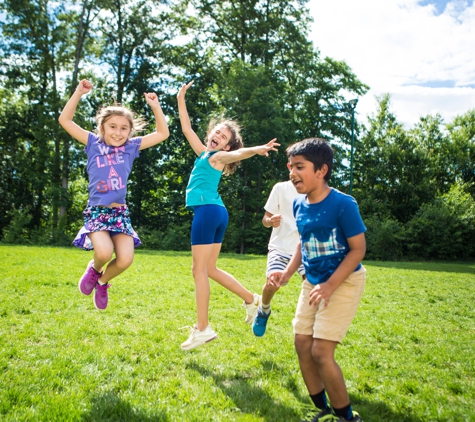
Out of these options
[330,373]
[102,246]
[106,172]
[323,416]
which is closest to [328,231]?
[330,373]

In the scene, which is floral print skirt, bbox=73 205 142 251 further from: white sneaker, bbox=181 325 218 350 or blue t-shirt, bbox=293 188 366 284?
blue t-shirt, bbox=293 188 366 284

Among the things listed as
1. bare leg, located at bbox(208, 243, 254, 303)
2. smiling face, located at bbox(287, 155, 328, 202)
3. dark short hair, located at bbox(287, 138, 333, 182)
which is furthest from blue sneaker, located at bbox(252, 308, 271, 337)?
dark short hair, located at bbox(287, 138, 333, 182)

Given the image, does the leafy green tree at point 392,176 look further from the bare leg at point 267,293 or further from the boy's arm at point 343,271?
the boy's arm at point 343,271

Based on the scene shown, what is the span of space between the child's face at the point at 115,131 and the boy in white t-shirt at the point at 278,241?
5.41 ft

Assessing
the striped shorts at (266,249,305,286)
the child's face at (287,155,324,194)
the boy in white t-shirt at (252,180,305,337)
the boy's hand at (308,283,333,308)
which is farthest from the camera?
the boy in white t-shirt at (252,180,305,337)

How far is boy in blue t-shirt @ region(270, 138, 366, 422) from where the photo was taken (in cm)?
285

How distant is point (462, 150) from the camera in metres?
40.2

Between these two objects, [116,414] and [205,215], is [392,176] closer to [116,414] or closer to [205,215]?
[205,215]

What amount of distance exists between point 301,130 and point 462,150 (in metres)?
18.7

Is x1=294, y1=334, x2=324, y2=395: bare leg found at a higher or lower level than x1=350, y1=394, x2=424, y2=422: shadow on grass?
higher

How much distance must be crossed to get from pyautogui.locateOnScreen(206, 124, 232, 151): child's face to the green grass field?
86.6 inches

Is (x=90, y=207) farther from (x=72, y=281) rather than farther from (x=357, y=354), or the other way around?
(x=72, y=281)

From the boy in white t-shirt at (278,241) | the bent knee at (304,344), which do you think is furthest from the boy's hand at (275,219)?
the bent knee at (304,344)

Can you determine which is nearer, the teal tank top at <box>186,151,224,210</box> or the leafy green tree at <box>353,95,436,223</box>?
the teal tank top at <box>186,151,224,210</box>
